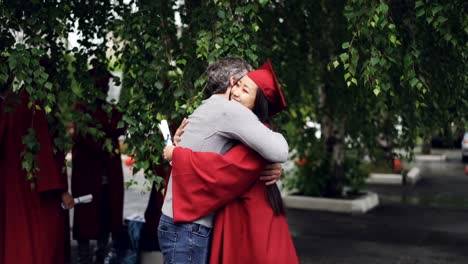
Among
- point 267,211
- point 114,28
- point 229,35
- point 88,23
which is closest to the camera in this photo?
point 267,211

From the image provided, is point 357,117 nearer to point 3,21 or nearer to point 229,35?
point 229,35

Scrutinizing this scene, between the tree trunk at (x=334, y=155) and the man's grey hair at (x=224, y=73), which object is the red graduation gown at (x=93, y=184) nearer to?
the man's grey hair at (x=224, y=73)

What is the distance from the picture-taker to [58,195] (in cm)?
552

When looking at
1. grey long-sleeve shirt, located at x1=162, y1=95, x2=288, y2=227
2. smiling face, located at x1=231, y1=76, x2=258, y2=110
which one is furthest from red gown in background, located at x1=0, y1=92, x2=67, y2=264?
smiling face, located at x1=231, y1=76, x2=258, y2=110

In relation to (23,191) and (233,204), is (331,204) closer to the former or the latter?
(23,191)

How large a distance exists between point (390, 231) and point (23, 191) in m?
6.24

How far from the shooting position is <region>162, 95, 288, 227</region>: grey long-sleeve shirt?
9.48ft

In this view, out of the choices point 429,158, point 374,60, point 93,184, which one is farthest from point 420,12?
point 429,158

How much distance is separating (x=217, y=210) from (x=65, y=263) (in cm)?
333

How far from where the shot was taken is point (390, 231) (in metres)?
9.99

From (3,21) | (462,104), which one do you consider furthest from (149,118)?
(462,104)

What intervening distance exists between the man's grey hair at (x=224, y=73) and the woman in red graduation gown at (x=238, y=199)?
18 centimetres

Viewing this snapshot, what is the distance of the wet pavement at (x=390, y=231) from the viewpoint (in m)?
8.16

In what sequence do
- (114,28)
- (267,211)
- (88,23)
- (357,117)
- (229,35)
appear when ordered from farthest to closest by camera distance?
(357,117), (88,23), (114,28), (229,35), (267,211)
